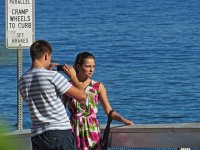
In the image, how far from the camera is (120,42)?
122ft

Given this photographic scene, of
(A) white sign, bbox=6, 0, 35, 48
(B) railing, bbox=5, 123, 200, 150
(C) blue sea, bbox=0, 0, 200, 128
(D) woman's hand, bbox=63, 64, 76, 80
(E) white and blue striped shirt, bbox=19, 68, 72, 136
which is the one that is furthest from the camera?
(C) blue sea, bbox=0, 0, 200, 128

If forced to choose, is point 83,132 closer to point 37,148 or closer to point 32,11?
point 37,148

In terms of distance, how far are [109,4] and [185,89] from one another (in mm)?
37238

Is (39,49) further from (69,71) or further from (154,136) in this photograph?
(154,136)

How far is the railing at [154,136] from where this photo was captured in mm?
6375

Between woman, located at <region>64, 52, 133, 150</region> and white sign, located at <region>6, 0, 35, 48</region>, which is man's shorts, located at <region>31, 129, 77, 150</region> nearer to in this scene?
woman, located at <region>64, 52, 133, 150</region>

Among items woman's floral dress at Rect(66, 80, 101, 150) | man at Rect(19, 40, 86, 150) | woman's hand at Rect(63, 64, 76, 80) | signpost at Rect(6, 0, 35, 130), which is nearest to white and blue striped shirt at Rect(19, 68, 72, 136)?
man at Rect(19, 40, 86, 150)

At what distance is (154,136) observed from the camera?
21.4ft

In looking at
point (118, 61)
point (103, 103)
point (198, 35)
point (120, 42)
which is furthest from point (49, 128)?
point (198, 35)

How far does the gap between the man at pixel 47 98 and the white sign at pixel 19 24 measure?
102 inches

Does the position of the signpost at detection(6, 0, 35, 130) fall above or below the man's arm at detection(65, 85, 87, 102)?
above

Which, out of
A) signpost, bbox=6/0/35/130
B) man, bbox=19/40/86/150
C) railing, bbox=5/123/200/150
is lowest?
railing, bbox=5/123/200/150

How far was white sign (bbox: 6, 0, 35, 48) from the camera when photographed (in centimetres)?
861

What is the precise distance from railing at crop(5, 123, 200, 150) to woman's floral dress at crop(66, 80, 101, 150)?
0.25 meters
